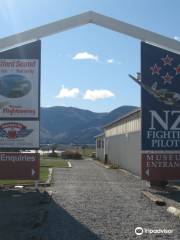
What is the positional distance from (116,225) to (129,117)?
2446cm

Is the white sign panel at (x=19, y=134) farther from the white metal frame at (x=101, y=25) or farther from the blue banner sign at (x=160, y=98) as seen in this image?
the blue banner sign at (x=160, y=98)

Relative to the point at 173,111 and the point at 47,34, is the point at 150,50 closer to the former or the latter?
the point at 173,111

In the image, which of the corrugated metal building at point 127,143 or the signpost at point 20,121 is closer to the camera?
the signpost at point 20,121

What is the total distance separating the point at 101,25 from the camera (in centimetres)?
2077

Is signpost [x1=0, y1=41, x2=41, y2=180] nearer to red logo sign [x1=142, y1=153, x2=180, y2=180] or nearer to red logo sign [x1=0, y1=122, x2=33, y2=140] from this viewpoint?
red logo sign [x1=0, y1=122, x2=33, y2=140]

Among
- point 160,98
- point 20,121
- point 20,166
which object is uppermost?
point 160,98

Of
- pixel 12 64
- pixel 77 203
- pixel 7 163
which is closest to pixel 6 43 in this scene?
pixel 12 64

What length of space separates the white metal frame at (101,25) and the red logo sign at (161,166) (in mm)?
3973

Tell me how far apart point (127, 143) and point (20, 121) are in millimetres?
17293

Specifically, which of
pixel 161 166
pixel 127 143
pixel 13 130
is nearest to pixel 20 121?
pixel 13 130

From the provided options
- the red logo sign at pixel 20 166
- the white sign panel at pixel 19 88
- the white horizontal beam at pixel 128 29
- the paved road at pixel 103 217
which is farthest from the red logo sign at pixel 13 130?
the white horizontal beam at pixel 128 29

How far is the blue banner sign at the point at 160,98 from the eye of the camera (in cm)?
2050

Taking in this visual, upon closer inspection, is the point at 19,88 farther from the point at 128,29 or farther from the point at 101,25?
the point at 128,29

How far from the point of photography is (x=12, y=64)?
20438 mm
